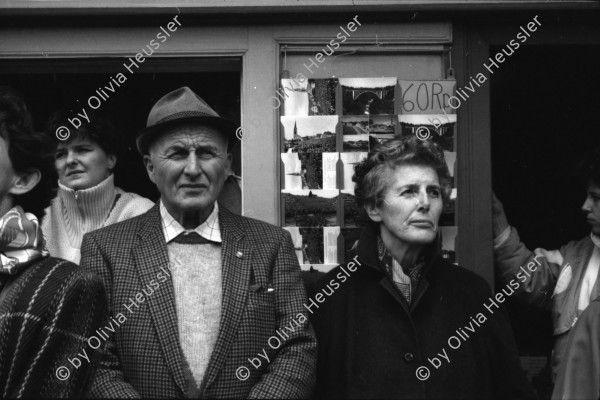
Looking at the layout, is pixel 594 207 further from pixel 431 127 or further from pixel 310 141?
pixel 310 141

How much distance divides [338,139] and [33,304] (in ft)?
6.66

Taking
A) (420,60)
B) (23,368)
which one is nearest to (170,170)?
(23,368)

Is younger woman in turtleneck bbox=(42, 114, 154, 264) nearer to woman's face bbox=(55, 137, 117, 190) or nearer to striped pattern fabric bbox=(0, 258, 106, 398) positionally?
woman's face bbox=(55, 137, 117, 190)

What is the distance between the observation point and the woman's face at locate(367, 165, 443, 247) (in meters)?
3.19

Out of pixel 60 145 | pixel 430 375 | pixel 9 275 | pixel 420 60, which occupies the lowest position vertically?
pixel 430 375

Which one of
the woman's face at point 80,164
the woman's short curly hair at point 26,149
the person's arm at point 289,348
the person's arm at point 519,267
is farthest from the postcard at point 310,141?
the woman's short curly hair at point 26,149

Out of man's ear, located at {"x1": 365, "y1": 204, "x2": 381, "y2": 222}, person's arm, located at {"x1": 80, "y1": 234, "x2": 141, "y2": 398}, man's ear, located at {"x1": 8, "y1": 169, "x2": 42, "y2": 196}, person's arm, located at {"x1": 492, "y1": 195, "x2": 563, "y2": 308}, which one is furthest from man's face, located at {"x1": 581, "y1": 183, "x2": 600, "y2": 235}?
man's ear, located at {"x1": 8, "y1": 169, "x2": 42, "y2": 196}

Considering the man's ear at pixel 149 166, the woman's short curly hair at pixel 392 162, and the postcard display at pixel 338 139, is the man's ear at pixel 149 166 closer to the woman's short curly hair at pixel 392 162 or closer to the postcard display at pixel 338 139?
the postcard display at pixel 338 139

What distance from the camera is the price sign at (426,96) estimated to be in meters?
3.80

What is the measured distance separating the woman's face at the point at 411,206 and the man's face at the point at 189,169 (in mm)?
759

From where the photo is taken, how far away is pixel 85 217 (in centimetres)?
391

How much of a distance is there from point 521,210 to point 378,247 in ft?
8.54

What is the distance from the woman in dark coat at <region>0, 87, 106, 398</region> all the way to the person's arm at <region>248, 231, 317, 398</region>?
0.66 m

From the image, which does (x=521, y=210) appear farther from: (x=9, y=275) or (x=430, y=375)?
(x=9, y=275)
